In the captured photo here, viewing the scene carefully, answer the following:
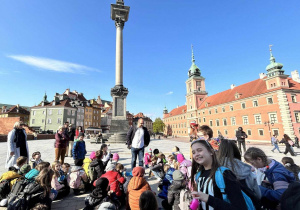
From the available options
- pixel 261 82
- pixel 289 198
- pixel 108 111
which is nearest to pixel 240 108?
pixel 261 82

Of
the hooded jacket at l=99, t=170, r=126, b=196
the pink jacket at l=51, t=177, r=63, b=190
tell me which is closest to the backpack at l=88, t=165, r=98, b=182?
the pink jacket at l=51, t=177, r=63, b=190

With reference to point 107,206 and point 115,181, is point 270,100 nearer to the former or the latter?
point 115,181

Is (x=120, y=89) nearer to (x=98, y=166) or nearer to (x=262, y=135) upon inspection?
(x=98, y=166)

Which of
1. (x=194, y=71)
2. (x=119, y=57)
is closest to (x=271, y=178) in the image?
(x=119, y=57)

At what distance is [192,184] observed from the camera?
1.93 m

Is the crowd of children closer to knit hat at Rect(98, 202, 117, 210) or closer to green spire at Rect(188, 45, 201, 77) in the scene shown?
knit hat at Rect(98, 202, 117, 210)

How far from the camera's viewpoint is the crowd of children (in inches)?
55.6

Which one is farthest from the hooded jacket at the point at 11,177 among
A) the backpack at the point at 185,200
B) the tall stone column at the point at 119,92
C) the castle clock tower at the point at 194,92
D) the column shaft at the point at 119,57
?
the castle clock tower at the point at 194,92

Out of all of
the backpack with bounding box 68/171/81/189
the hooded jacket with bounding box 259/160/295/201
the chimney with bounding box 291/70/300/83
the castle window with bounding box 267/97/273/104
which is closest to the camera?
the hooded jacket with bounding box 259/160/295/201

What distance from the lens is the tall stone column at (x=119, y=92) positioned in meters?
16.8

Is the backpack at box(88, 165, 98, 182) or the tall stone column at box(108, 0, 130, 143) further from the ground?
the tall stone column at box(108, 0, 130, 143)

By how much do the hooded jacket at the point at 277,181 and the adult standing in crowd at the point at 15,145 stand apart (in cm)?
703

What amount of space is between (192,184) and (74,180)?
3.54 meters

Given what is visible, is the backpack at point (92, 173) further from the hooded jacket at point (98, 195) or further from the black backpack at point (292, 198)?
the black backpack at point (292, 198)
